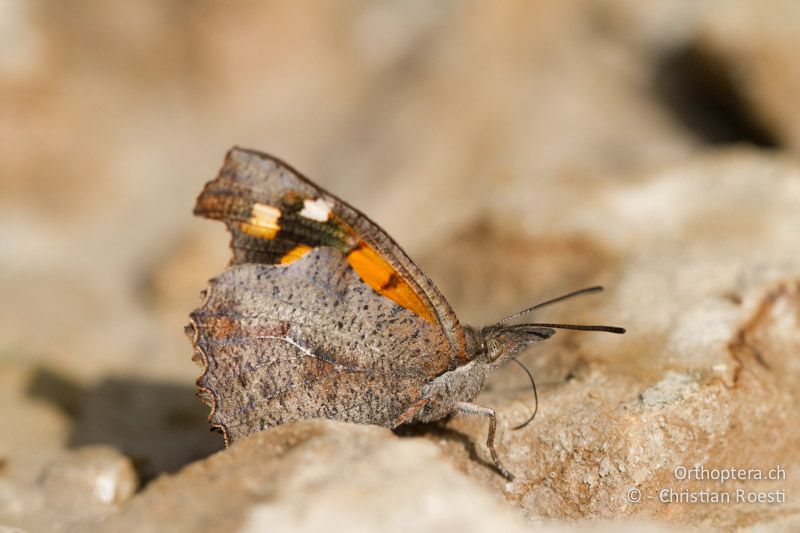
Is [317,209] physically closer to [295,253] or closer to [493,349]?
[295,253]

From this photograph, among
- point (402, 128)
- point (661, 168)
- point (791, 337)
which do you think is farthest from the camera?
point (402, 128)

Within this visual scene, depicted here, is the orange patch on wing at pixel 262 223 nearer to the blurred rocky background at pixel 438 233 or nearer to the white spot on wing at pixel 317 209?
the white spot on wing at pixel 317 209

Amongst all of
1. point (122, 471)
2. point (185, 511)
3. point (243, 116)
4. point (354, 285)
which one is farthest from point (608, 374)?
point (243, 116)

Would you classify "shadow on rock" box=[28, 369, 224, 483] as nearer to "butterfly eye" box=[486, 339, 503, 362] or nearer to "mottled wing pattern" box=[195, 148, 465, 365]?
"mottled wing pattern" box=[195, 148, 465, 365]

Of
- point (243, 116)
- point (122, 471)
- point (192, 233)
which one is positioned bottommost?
point (122, 471)

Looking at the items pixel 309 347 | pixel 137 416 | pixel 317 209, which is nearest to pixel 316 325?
pixel 309 347

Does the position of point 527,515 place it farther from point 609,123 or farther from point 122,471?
point 609,123

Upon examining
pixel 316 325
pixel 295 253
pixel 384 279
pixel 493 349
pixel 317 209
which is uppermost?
pixel 317 209
